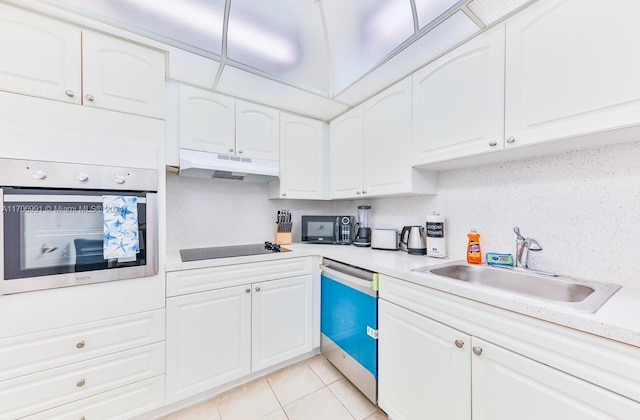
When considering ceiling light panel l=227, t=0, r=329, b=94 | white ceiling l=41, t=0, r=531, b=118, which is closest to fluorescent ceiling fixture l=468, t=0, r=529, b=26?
white ceiling l=41, t=0, r=531, b=118

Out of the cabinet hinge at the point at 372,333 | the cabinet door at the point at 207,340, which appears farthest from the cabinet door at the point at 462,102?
the cabinet door at the point at 207,340

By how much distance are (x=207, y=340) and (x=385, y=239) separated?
1.46m

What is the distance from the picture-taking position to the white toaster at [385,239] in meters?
1.97

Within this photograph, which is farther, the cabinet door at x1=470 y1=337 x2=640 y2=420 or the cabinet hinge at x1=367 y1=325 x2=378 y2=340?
the cabinet hinge at x1=367 y1=325 x2=378 y2=340

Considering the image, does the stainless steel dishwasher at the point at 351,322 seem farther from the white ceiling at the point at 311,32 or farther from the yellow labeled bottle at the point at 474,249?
the white ceiling at the point at 311,32

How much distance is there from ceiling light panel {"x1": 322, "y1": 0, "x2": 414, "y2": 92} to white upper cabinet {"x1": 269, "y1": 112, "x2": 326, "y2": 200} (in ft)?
1.86

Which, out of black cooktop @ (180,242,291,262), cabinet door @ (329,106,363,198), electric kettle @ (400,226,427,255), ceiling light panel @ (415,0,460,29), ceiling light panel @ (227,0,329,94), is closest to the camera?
ceiling light panel @ (415,0,460,29)

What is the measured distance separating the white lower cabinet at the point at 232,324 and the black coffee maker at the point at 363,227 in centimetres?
58

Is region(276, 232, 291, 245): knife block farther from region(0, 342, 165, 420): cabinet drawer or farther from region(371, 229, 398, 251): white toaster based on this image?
region(0, 342, 165, 420): cabinet drawer

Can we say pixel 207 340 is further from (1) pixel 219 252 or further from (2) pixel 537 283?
(2) pixel 537 283

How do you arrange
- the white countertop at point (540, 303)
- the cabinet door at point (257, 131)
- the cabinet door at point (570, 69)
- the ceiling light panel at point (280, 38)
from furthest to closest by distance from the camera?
the cabinet door at point (257, 131) → the ceiling light panel at point (280, 38) → the cabinet door at point (570, 69) → the white countertop at point (540, 303)

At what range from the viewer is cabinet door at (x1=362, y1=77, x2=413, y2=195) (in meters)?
1.68

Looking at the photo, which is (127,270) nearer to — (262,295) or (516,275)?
(262,295)

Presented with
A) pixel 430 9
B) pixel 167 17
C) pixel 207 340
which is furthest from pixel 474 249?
pixel 167 17
